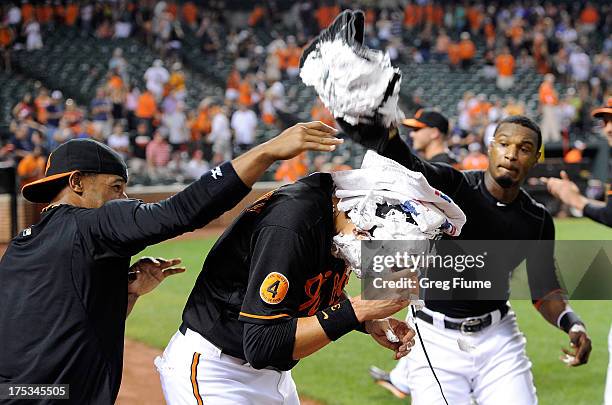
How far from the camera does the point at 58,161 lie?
3.34m

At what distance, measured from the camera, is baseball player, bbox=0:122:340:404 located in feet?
9.80

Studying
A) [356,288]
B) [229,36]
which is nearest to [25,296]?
[356,288]

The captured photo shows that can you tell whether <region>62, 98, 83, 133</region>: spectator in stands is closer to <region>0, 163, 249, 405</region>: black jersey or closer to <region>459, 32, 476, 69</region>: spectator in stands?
<region>0, 163, 249, 405</region>: black jersey

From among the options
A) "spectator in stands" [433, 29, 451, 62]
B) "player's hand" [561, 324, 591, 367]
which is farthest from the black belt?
"spectator in stands" [433, 29, 451, 62]

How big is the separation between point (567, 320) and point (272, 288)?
2.28m

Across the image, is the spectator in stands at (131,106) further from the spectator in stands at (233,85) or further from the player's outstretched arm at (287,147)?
the player's outstretched arm at (287,147)

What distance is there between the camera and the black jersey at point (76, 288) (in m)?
3.02

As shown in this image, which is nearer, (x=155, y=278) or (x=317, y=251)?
(x=317, y=251)

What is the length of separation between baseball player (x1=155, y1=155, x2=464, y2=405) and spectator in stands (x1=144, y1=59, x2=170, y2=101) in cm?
1731

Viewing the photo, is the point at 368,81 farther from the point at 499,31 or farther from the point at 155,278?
the point at 499,31

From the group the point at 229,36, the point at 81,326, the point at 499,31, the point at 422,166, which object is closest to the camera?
the point at 81,326

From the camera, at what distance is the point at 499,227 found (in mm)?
4703

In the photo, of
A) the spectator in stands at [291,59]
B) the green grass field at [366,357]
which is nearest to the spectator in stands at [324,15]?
the spectator in stands at [291,59]

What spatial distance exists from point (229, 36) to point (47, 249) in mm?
23746
